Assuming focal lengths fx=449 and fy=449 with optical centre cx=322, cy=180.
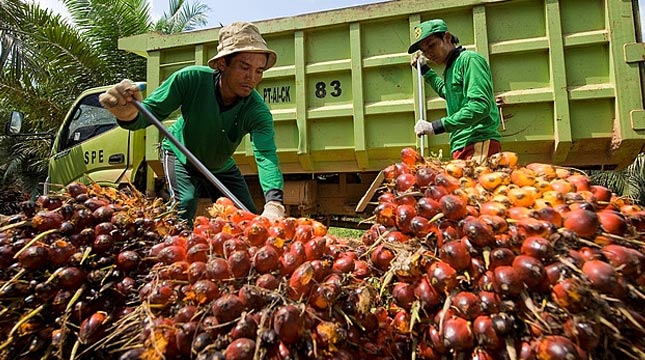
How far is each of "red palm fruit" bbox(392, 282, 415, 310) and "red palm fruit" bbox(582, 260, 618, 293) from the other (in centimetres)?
39

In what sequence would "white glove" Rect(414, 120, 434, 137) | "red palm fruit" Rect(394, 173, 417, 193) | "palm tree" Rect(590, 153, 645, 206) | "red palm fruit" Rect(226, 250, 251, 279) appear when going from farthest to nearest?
1. "palm tree" Rect(590, 153, 645, 206)
2. "white glove" Rect(414, 120, 434, 137)
3. "red palm fruit" Rect(394, 173, 417, 193)
4. "red palm fruit" Rect(226, 250, 251, 279)

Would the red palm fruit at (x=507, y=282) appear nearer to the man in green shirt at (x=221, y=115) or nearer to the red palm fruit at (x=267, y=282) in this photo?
the red palm fruit at (x=267, y=282)

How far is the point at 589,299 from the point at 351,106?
370cm

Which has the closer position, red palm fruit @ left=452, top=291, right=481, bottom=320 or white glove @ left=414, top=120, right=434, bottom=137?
red palm fruit @ left=452, top=291, right=481, bottom=320

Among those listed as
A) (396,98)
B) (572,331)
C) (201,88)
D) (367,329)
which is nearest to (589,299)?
(572,331)

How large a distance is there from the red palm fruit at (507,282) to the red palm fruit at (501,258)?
0.02 m

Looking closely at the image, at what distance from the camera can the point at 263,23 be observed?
15.5 ft

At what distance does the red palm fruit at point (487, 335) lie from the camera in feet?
3.18

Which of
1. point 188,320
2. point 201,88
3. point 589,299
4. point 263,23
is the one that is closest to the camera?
point 589,299

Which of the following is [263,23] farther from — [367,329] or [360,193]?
[367,329]

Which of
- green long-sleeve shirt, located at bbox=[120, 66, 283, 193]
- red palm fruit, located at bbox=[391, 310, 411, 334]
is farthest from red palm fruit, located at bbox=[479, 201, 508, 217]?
green long-sleeve shirt, located at bbox=[120, 66, 283, 193]

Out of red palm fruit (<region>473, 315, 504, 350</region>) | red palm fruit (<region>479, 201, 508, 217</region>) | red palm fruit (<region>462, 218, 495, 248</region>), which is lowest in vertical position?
red palm fruit (<region>473, 315, 504, 350</region>)

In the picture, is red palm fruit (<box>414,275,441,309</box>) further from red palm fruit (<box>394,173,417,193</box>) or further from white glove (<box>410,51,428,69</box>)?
white glove (<box>410,51,428,69</box>)

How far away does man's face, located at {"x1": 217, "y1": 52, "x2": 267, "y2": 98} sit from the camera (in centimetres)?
263
